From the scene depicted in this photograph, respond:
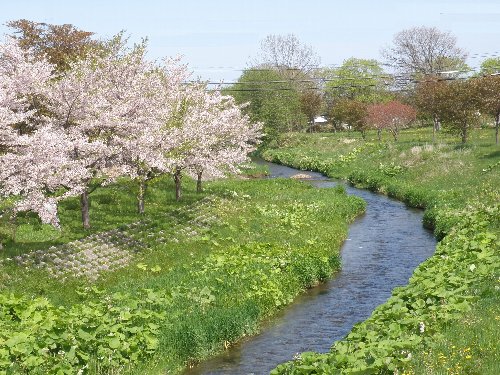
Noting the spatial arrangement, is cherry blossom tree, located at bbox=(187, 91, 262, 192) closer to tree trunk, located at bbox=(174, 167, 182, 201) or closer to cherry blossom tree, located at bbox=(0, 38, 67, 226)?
tree trunk, located at bbox=(174, 167, 182, 201)

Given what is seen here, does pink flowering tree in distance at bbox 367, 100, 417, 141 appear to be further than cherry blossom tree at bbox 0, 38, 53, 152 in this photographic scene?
Yes

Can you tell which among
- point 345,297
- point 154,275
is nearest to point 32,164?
point 154,275

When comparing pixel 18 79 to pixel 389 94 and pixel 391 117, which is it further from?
pixel 389 94

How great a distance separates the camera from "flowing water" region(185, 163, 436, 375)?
58.5ft

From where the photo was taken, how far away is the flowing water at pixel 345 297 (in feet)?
58.5

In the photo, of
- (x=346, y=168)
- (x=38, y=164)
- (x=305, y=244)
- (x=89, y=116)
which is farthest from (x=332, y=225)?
(x=346, y=168)

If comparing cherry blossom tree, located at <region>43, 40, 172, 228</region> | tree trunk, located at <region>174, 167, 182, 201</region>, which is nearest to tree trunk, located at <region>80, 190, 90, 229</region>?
A: cherry blossom tree, located at <region>43, 40, 172, 228</region>

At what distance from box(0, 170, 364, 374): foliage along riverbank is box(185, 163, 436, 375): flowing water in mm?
603

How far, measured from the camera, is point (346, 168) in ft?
213

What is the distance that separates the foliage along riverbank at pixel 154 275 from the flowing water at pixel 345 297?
1.98 feet

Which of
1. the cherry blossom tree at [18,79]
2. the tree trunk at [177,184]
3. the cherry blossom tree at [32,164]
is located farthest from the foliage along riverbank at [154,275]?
the cherry blossom tree at [18,79]

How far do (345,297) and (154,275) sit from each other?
7695mm

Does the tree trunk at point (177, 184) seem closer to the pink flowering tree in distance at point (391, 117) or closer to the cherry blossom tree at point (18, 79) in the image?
the cherry blossom tree at point (18, 79)

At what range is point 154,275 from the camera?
24.0 meters
